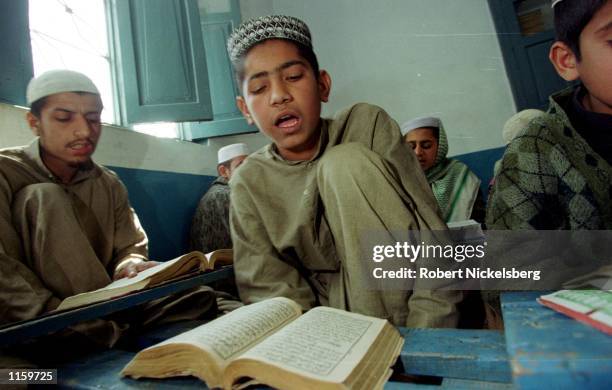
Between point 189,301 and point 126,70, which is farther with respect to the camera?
point 126,70

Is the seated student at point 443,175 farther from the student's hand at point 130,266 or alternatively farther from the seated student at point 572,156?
the student's hand at point 130,266

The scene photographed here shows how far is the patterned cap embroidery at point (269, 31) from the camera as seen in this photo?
33.8 inches

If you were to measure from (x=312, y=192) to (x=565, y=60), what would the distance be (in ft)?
1.83

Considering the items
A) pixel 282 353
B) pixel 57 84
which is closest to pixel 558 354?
pixel 282 353

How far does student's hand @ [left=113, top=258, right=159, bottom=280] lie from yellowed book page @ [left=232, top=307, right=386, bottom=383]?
56cm

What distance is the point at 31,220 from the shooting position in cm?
72

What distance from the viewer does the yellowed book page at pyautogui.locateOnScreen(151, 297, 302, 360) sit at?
0.37 meters

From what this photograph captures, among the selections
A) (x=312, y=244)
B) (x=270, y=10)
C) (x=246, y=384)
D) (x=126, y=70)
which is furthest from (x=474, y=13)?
(x=246, y=384)

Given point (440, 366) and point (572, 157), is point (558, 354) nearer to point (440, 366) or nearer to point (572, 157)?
point (440, 366)

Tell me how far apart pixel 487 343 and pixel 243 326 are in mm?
288

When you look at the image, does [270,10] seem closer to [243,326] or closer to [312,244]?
[312,244]

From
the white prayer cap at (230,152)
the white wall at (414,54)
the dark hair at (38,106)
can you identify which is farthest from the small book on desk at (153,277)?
the white wall at (414,54)

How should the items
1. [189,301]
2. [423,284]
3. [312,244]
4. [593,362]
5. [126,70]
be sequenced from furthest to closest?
[126,70], [189,301], [312,244], [423,284], [593,362]

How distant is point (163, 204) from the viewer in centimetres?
172
